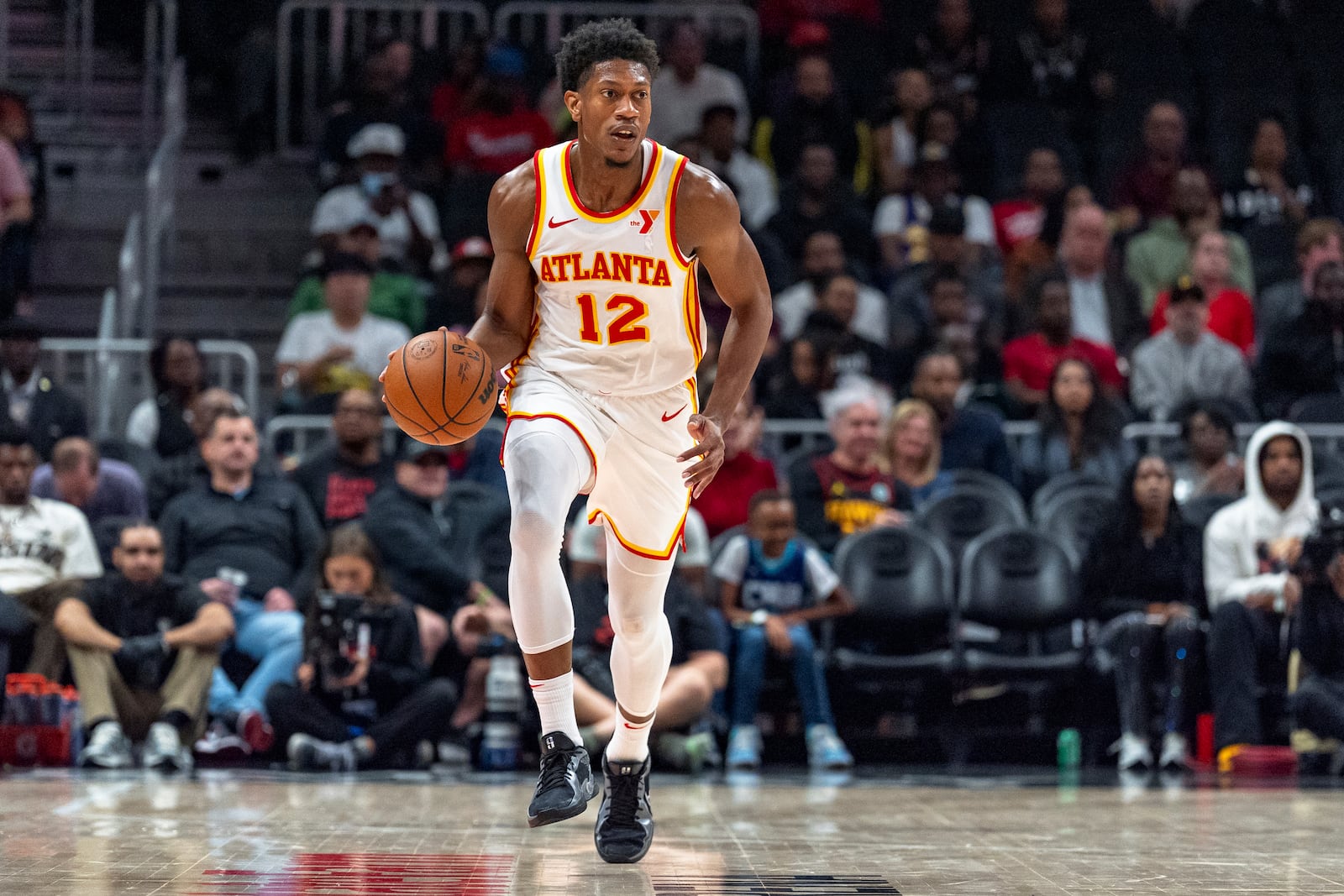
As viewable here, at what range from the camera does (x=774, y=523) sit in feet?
28.6

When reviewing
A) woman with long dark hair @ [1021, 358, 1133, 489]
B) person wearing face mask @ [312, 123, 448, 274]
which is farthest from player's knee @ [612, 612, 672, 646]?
person wearing face mask @ [312, 123, 448, 274]

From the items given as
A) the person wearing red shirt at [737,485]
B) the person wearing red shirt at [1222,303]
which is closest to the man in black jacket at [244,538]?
the person wearing red shirt at [737,485]

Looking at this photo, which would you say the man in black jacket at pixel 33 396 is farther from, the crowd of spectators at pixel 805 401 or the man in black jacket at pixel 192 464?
the man in black jacket at pixel 192 464

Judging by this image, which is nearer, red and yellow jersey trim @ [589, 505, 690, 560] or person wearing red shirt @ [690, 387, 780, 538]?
red and yellow jersey trim @ [589, 505, 690, 560]

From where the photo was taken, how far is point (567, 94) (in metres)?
4.94

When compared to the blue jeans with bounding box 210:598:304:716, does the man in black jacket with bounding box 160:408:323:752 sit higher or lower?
higher

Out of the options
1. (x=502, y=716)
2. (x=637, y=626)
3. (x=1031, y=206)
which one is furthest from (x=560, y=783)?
(x=1031, y=206)

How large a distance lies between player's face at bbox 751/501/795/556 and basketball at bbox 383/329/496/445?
4.11 metres

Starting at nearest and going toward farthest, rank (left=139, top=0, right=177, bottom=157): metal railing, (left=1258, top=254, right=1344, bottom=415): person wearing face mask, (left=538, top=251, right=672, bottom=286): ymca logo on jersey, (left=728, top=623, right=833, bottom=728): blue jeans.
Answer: (left=538, top=251, right=672, bottom=286): ymca logo on jersey
(left=728, top=623, right=833, bottom=728): blue jeans
(left=1258, top=254, right=1344, bottom=415): person wearing face mask
(left=139, top=0, right=177, bottom=157): metal railing

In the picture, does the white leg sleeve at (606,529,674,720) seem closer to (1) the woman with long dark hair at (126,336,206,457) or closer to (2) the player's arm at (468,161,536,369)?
(2) the player's arm at (468,161,536,369)

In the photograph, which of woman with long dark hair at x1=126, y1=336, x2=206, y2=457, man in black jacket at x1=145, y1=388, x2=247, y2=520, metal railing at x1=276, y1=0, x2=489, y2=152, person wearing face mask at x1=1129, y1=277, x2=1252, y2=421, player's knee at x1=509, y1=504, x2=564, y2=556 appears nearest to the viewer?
player's knee at x1=509, y1=504, x2=564, y2=556

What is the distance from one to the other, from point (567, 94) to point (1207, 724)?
5.03 metres

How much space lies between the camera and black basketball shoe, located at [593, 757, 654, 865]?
189 inches

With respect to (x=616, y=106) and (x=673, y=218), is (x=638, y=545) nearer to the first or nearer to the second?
(x=673, y=218)
